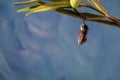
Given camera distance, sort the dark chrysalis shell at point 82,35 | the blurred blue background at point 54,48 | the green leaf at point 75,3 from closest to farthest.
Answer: the green leaf at point 75,3 → the dark chrysalis shell at point 82,35 → the blurred blue background at point 54,48

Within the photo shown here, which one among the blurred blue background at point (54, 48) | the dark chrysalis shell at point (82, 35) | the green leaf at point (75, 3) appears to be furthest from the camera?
the blurred blue background at point (54, 48)

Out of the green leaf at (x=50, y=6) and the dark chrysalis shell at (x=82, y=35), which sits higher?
the green leaf at (x=50, y=6)

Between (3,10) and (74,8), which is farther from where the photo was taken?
(3,10)

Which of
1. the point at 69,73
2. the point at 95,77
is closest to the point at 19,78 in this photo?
the point at 69,73

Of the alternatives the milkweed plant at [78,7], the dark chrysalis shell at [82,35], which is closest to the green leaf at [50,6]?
the milkweed plant at [78,7]

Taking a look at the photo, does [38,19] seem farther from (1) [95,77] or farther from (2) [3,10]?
(1) [95,77]

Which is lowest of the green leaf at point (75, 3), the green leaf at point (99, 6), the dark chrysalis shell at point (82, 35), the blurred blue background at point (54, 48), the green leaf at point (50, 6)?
the blurred blue background at point (54, 48)

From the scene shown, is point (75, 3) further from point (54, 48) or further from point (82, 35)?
A: point (54, 48)

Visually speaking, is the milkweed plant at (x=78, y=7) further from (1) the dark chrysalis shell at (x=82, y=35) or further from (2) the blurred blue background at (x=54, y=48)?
(2) the blurred blue background at (x=54, y=48)

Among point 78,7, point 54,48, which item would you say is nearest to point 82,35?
point 78,7
